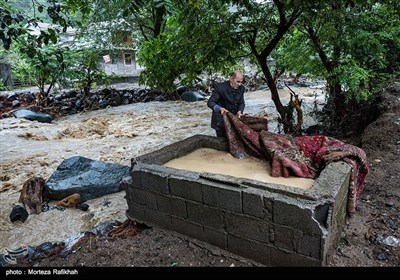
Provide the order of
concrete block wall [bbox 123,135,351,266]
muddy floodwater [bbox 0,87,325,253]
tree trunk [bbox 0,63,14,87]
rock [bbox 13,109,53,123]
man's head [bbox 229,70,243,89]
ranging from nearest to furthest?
concrete block wall [bbox 123,135,351,266], muddy floodwater [bbox 0,87,325,253], man's head [bbox 229,70,243,89], rock [bbox 13,109,53,123], tree trunk [bbox 0,63,14,87]

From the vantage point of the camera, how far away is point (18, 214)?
4.18m

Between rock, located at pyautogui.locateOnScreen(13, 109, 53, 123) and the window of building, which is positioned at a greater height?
the window of building

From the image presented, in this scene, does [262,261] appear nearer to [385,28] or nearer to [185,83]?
[185,83]

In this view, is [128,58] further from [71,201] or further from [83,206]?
[83,206]

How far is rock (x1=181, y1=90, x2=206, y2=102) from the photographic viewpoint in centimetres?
1343

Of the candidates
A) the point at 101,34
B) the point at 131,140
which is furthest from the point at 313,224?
the point at 101,34

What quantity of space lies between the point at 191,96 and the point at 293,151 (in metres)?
10.6

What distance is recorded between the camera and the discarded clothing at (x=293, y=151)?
9.91 ft

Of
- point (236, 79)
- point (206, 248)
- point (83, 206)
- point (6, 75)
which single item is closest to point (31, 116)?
point (6, 75)

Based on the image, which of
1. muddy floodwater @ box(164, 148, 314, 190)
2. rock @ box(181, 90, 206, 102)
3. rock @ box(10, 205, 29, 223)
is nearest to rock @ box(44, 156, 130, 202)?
rock @ box(10, 205, 29, 223)

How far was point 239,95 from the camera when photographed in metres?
4.55

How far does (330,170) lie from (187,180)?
138 centimetres

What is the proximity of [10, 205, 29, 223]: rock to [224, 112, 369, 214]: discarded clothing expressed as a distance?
314cm

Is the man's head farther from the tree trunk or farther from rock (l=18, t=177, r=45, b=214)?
the tree trunk
